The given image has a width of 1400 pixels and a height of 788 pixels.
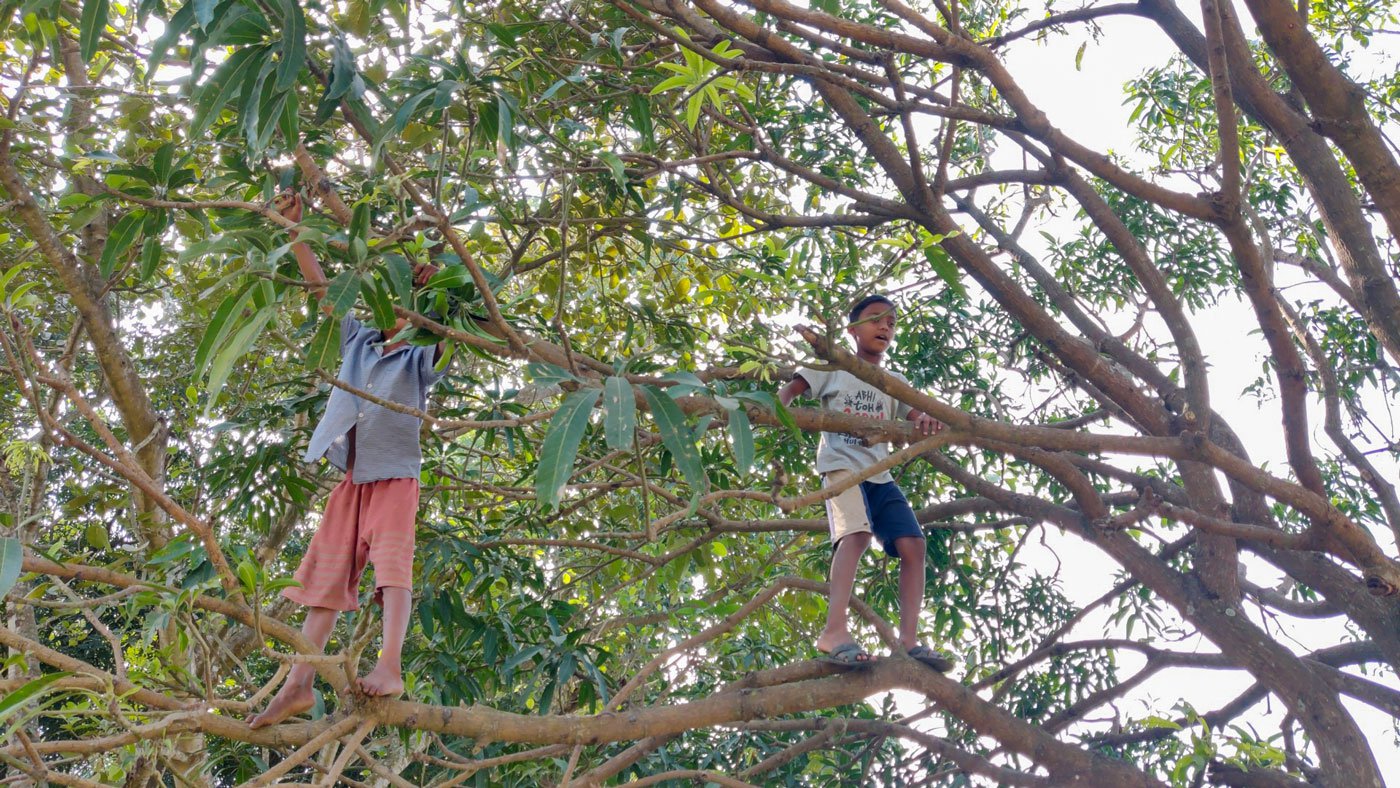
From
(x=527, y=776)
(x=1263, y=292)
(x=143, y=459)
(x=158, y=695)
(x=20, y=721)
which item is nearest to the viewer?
(x=20, y=721)

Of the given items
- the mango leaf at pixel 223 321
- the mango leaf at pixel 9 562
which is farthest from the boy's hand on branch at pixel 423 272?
the mango leaf at pixel 9 562

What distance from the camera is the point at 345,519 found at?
3.04 m

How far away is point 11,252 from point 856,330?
12.6 feet

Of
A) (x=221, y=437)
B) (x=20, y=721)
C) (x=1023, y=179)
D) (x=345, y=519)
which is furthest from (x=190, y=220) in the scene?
(x=1023, y=179)

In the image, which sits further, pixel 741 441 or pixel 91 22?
pixel 91 22

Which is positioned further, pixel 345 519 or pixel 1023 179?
pixel 1023 179

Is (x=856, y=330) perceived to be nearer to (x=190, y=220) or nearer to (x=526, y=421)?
(x=526, y=421)

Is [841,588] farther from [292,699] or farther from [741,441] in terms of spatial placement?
[292,699]

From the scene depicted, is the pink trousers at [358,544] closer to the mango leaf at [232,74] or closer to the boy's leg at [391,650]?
the boy's leg at [391,650]

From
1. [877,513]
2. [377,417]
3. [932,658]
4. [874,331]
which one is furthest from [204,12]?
[932,658]

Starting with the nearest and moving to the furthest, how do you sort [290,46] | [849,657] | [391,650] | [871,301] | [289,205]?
[290,46], [391,650], [289,205], [849,657], [871,301]

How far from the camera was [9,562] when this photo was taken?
176 cm

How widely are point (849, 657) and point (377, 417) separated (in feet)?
5.44

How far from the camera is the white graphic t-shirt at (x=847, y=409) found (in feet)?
12.9
